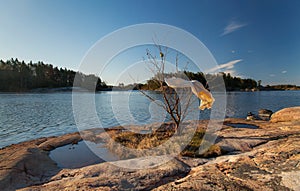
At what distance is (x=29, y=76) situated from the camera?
66000mm

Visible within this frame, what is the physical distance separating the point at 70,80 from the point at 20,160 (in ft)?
264

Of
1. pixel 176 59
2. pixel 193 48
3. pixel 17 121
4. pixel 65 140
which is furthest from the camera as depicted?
pixel 17 121

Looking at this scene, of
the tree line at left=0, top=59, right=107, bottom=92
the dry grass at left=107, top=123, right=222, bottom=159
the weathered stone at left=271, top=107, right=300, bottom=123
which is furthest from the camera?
the tree line at left=0, top=59, right=107, bottom=92

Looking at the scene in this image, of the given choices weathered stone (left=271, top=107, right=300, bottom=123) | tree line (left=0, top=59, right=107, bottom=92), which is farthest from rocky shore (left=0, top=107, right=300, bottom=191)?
tree line (left=0, top=59, right=107, bottom=92)

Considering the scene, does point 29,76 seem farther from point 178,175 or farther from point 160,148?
point 178,175

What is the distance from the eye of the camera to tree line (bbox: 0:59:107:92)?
6125 cm

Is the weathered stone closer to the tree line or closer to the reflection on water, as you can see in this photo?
the reflection on water

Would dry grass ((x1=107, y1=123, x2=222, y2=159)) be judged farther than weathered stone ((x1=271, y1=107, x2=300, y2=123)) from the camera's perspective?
No

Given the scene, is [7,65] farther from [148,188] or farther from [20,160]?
[148,188]

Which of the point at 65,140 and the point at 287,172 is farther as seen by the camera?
the point at 65,140

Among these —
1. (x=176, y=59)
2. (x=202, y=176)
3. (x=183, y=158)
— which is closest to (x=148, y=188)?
(x=202, y=176)

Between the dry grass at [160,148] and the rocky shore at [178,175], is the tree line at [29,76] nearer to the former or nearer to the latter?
the dry grass at [160,148]

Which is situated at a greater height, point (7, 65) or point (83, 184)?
point (7, 65)

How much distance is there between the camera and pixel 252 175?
377 centimetres
